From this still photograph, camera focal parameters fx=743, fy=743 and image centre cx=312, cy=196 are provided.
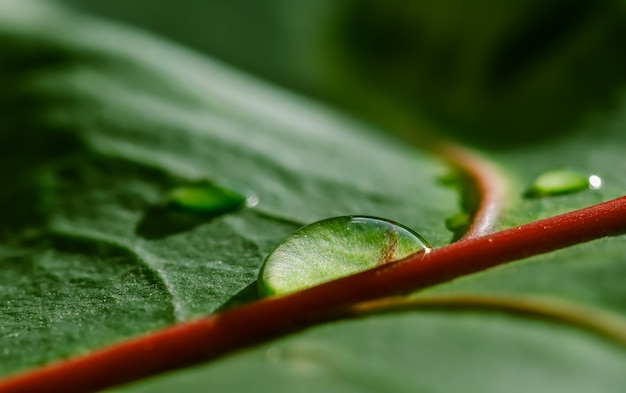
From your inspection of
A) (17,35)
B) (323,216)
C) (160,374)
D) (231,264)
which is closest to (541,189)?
(323,216)

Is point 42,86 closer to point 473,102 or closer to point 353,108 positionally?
point 353,108

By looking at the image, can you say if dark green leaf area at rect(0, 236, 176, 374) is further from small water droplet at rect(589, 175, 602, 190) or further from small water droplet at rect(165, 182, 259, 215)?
small water droplet at rect(589, 175, 602, 190)

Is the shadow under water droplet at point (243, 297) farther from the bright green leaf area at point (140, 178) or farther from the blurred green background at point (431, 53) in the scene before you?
the blurred green background at point (431, 53)

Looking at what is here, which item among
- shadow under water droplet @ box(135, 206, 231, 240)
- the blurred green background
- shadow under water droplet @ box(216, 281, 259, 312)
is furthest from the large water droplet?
the blurred green background

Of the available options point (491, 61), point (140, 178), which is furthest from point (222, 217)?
point (491, 61)

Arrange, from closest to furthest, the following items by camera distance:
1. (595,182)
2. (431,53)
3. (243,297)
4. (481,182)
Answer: (243,297), (595,182), (481,182), (431,53)

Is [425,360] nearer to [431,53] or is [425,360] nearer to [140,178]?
[140,178]

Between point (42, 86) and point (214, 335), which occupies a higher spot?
point (42, 86)
